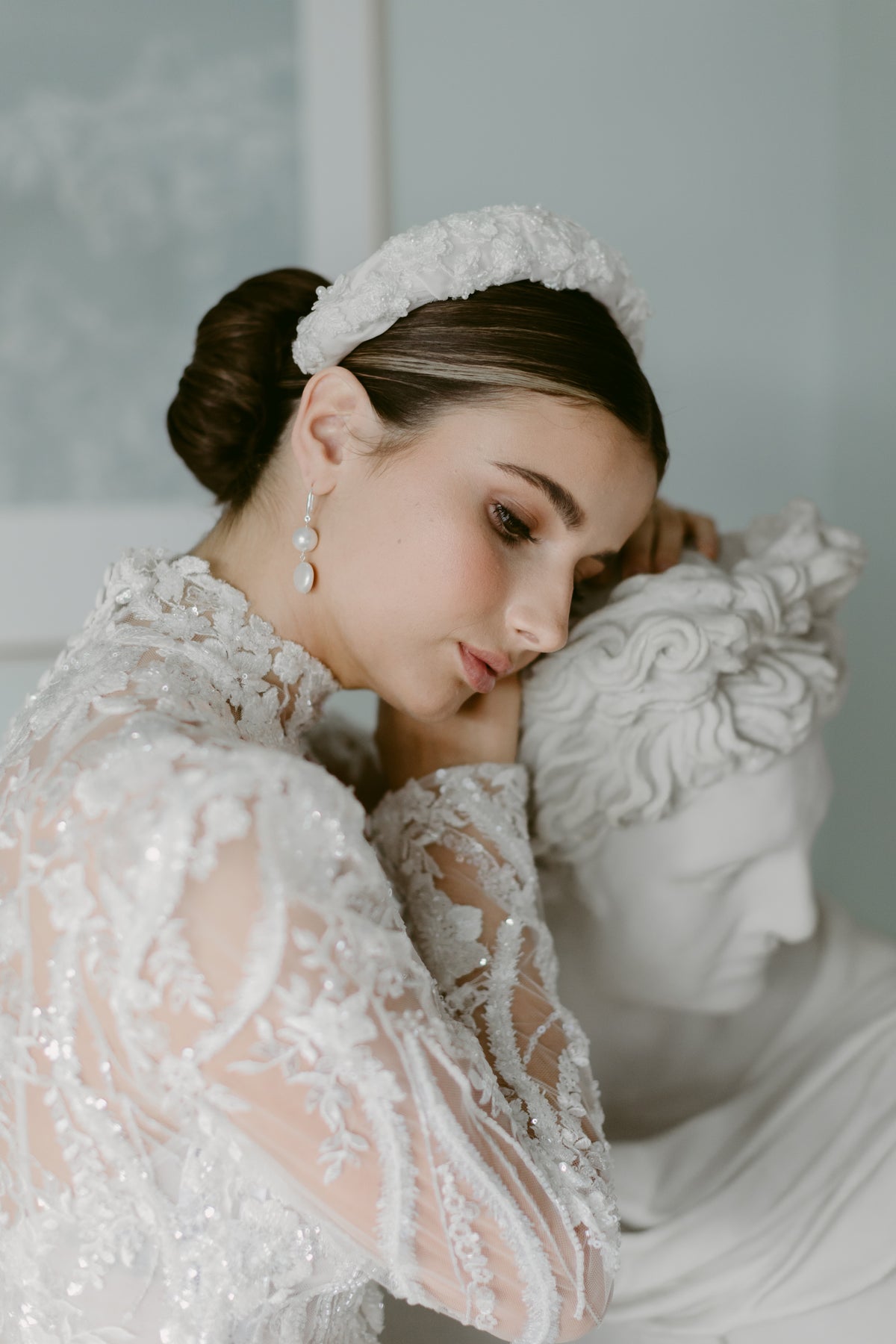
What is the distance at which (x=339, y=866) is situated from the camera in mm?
825

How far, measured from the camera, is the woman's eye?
1.14 metres

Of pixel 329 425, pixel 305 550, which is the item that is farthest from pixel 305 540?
pixel 329 425

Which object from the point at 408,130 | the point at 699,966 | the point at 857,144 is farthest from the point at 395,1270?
the point at 857,144

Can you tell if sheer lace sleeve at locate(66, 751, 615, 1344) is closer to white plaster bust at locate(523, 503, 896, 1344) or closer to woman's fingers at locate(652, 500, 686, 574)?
white plaster bust at locate(523, 503, 896, 1344)

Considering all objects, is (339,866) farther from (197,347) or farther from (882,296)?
(882,296)

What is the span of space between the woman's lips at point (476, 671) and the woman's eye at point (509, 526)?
0.13 m

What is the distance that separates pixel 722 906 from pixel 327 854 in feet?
2.69

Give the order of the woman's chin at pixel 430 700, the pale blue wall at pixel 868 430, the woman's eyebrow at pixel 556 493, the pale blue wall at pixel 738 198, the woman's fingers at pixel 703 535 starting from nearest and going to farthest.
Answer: the woman's eyebrow at pixel 556 493
the woman's chin at pixel 430 700
the woman's fingers at pixel 703 535
the pale blue wall at pixel 738 198
the pale blue wall at pixel 868 430

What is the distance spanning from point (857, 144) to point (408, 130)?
94 cm

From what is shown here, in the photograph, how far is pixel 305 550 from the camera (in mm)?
1185

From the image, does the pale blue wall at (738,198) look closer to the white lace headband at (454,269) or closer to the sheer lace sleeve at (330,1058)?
the white lace headband at (454,269)

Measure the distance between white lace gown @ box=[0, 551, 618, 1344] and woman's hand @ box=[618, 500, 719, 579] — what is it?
0.57m

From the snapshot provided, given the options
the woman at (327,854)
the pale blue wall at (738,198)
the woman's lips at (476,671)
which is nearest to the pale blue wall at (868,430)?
the pale blue wall at (738,198)

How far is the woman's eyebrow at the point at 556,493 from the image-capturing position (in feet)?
3.66
